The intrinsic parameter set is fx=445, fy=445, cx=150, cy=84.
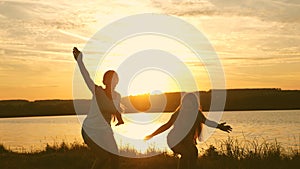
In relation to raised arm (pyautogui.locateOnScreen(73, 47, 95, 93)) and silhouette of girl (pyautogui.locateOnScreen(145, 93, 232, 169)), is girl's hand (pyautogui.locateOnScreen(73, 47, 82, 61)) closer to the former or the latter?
raised arm (pyautogui.locateOnScreen(73, 47, 95, 93))

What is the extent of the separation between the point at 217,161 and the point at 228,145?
145 cm

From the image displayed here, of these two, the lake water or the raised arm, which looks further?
the lake water

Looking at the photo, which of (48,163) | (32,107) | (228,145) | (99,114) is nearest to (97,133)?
(99,114)

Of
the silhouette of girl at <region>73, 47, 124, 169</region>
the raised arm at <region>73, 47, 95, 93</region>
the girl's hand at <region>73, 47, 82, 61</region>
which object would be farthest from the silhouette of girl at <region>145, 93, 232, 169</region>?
the girl's hand at <region>73, 47, 82, 61</region>

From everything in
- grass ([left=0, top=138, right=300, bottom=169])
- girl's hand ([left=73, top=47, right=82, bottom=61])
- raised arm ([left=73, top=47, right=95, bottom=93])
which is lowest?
grass ([left=0, top=138, right=300, bottom=169])

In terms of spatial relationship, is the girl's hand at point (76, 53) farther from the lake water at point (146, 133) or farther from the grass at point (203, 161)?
the lake water at point (146, 133)

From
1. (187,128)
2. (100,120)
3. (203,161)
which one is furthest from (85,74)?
(203,161)

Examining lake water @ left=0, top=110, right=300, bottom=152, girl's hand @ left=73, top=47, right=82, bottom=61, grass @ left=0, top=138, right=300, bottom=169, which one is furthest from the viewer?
lake water @ left=0, top=110, right=300, bottom=152

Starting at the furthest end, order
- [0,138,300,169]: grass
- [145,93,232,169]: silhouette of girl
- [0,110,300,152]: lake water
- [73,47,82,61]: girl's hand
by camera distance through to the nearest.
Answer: [0,110,300,152]: lake water, [0,138,300,169]: grass, [145,93,232,169]: silhouette of girl, [73,47,82,61]: girl's hand

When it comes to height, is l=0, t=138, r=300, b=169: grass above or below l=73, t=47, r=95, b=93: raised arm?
below

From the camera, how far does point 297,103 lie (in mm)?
92375

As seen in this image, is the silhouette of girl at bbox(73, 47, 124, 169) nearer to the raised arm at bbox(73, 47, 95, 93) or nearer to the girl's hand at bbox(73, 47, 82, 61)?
the raised arm at bbox(73, 47, 95, 93)

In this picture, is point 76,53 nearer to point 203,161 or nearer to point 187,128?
point 187,128

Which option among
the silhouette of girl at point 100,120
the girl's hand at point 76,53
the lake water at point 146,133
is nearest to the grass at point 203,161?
the lake water at point 146,133
